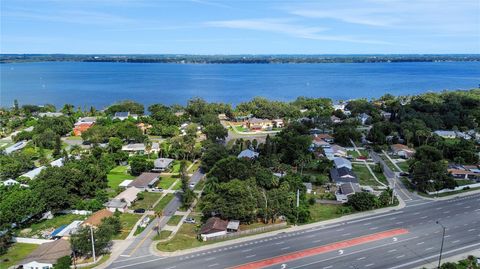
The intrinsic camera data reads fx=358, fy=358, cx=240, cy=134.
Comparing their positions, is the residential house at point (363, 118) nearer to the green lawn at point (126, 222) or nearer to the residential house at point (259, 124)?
the residential house at point (259, 124)

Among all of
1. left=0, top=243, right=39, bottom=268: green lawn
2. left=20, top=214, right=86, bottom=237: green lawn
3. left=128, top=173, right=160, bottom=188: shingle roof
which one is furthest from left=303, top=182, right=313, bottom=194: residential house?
left=0, top=243, right=39, bottom=268: green lawn

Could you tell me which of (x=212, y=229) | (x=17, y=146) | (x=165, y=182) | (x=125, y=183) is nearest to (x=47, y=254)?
(x=212, y=229)

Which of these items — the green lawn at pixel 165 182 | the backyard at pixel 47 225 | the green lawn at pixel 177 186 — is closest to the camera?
the backyard at pixel 47 225

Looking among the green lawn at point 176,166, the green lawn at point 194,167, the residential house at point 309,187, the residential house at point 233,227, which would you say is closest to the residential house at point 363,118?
the residential house at point 309,187

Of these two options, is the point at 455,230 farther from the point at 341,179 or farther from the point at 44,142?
the point at 44,142

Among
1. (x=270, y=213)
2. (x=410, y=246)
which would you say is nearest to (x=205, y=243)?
(x=270, y=213)

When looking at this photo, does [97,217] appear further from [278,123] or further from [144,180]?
[278,123]
